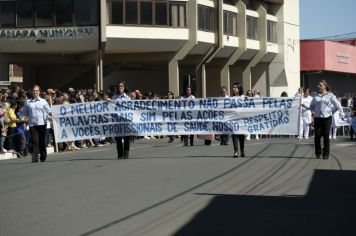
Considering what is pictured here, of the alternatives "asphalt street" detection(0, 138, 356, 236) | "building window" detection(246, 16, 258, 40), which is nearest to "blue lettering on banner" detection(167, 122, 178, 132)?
"asphalt street" detection(0, 138, 356, 236)

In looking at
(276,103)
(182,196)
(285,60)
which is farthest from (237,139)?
(285,60)

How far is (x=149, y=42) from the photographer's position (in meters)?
49.1

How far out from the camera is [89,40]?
46.7 metres

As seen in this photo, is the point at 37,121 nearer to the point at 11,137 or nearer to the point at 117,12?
the point at 11,137

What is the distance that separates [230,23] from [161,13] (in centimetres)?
945

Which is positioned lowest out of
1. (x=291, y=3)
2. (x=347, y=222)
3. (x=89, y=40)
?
(x=347, y=222)

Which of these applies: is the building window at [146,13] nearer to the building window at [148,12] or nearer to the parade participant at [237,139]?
the building window at [148,12]

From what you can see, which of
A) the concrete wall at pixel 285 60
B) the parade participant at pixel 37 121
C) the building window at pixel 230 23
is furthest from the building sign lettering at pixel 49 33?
the parade participant at pixel 37 121

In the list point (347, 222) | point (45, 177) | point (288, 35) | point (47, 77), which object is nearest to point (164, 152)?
point (45, 177)

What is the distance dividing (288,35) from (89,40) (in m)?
26.3

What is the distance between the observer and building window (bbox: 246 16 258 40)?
198 feet

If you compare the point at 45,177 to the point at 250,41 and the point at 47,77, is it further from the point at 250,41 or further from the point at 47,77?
the point at 250,41

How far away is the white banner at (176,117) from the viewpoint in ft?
61.2

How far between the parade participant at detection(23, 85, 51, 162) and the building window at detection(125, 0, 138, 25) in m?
30.9
